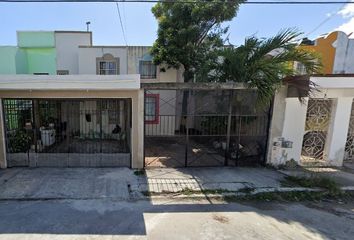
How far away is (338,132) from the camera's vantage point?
8305mm

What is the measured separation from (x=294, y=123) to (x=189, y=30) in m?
5.72

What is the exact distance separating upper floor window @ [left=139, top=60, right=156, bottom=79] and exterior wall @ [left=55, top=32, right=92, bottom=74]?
159 inches

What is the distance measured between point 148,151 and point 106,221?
16.5 ft

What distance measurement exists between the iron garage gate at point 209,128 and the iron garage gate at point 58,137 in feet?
4.29

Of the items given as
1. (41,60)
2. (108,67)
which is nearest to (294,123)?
(108,67)

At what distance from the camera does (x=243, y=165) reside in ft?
27.0

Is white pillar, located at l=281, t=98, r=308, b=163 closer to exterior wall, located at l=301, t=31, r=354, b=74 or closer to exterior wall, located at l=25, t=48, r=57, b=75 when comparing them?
exterior wall, located at l=301, t=31, r=354, b=74

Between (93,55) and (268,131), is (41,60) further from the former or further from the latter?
(268,131)

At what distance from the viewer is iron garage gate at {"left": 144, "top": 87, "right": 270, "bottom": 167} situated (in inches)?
318

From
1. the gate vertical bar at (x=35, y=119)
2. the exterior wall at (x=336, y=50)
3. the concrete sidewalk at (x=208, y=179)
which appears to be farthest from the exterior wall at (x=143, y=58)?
the exterior wall at (x=336, y=50)

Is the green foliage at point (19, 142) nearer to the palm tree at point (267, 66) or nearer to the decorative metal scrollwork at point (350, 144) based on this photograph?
the palm tree at point (267, 66)

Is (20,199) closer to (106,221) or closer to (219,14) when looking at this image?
(106,221)

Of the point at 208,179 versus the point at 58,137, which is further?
the point at 58,137

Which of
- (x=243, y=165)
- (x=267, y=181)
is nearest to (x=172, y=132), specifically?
(x=243, y=165)
